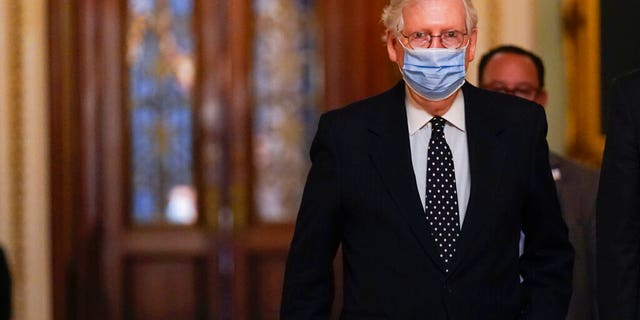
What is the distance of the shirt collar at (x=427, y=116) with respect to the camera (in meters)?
2.94

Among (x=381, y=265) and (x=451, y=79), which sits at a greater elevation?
(x=451, y=79)

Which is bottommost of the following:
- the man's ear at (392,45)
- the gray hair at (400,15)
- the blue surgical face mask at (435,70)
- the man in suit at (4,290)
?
the man in suit at (4,290)

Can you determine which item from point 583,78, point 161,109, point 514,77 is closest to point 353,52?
point 161,109

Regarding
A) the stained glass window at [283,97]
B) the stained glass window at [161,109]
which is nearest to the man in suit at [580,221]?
the stained glass window at [283,97]

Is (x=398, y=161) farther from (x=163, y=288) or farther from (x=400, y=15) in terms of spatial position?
(x=163, y=288)

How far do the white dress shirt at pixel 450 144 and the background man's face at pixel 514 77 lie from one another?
145 cm

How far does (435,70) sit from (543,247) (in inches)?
20.3

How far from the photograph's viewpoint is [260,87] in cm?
649

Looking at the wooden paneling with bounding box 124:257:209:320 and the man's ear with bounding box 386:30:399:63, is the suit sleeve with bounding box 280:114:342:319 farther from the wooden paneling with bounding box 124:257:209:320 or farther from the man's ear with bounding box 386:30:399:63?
the wooden paneling with bounding box 124:257:209:320

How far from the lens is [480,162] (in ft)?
9.47

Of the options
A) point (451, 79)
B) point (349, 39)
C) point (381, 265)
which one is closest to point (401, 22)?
point (451, 79)

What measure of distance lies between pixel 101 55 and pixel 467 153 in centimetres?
384

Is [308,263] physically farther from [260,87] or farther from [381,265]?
[260,87]

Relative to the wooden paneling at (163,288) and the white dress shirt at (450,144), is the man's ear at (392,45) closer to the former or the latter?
the white dress shirt at (450,144)
